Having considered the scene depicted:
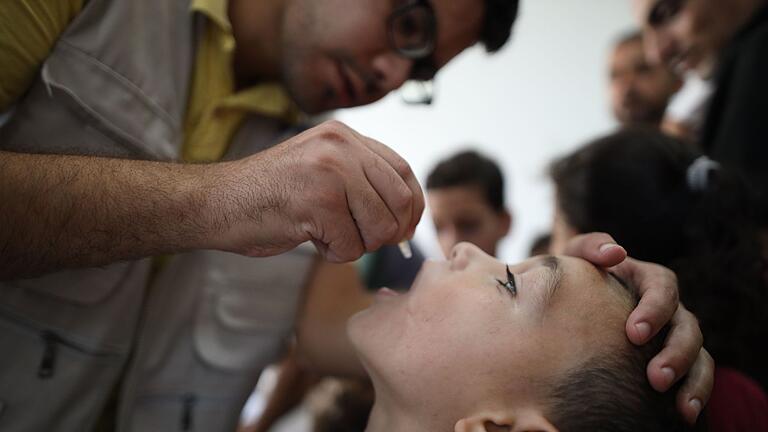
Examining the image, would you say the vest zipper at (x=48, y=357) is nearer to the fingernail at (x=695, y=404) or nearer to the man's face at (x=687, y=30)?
the fingernail at (x=695, y=404)

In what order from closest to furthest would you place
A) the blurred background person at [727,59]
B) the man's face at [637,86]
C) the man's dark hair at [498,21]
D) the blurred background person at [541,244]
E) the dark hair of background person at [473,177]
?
the man's dark hair at [498,21] < the blurred background person at [727,59] < the blurred background person at [541,244] < the dark hair of background person at [473,177] < the man's face at [637,86]

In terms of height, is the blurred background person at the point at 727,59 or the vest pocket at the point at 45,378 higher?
the blurred background person at the point at 727,59

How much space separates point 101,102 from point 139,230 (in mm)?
332

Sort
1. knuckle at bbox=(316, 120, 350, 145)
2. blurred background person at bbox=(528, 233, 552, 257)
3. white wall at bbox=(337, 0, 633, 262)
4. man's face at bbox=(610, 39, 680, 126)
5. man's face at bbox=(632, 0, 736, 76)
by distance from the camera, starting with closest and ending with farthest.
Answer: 1. knuckle at bbox=(316, 120, 350, 145)
2. man's face at bbox=(632, 0, 736, 76)
3. blurred background person at bbox=(528, 233, 552, 257)
4. man's face at bbox=(610, 39, 680, 126)
5. white wall at bbox=(337, 0, 633, 262)

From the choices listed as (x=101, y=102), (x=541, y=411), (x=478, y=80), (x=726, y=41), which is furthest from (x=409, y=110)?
(x=541, y=411)

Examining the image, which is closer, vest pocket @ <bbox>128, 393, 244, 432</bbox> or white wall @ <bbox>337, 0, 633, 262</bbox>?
vest pocket @ <bbox>128, 393, 244, 432</bbox>

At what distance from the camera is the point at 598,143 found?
1.50 metres

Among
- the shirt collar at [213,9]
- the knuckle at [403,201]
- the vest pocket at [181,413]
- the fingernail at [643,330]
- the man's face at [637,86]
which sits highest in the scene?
the shirt collar at [213,9]

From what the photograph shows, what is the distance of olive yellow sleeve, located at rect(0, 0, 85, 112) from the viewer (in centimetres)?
92

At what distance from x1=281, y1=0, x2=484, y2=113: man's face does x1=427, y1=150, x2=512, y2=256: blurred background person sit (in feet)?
3.24

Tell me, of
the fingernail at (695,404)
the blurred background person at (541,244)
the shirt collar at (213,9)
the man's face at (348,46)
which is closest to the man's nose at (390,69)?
the man's face at (348,46)

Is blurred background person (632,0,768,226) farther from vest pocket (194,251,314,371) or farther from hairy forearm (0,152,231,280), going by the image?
hairy forearm (0,152,231,280)

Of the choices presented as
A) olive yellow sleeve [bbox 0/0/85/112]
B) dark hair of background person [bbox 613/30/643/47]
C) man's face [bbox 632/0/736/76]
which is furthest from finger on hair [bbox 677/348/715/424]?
dark hair of background person [bbox 613/30/643/47]

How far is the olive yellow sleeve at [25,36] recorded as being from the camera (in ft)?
3.01
